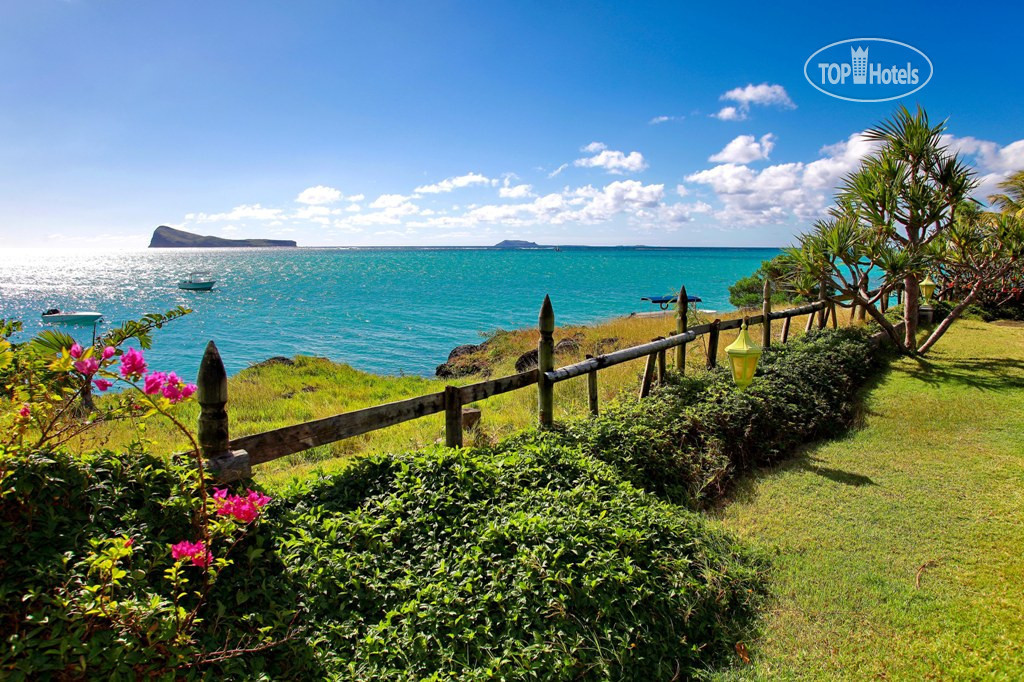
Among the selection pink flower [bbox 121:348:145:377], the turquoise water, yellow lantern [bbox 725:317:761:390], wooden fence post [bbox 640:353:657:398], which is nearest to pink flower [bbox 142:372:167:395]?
pink flower [bbox 121:348:145:377]

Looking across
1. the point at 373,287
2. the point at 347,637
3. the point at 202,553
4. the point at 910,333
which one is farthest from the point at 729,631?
the point at 373,287

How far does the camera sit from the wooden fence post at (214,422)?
3.56 metres

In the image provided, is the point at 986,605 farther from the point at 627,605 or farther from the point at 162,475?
the point at 162,475

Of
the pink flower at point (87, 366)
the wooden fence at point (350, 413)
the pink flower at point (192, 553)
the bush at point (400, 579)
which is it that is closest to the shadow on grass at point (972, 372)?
the wooden fence at point (350, 413)

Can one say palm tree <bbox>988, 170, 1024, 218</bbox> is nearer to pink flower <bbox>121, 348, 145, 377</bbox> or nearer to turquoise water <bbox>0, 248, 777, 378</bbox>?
turquoise water <bbox>0, 248, 777, 378</bbox>

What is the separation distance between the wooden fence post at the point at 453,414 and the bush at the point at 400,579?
81 cm

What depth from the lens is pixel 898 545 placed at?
469 cm

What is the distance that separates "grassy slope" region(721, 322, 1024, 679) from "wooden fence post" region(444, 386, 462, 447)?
2.79m

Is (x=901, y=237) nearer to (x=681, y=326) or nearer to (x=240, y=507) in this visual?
(x=681, y=326)

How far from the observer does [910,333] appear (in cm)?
1190

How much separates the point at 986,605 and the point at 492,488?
3.71 metres

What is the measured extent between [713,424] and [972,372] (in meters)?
7.44

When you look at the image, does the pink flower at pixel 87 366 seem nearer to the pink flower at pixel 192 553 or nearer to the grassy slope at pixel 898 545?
the pink flower at pixel 192 553

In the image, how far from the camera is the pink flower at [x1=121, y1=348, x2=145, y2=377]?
259 centimetres
